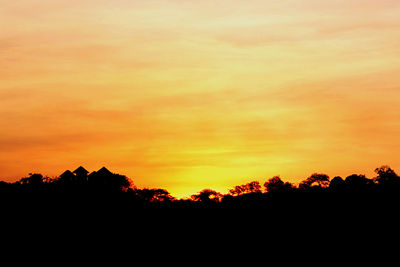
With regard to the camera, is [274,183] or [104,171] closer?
[104,171]

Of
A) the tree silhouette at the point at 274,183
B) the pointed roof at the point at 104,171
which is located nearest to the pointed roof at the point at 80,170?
the pointed roof at the point at 104,171

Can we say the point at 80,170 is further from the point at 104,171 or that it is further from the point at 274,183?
the point at 274,183

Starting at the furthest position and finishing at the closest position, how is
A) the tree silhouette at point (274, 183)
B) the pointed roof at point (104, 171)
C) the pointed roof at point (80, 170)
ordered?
the tree silhouette at point (274, 183), the pointed roof at point (104, 171), the pointed roof at point (80, 170)

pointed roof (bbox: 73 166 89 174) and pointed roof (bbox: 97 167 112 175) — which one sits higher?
pointed roof (bbox: 97 167 112 175)

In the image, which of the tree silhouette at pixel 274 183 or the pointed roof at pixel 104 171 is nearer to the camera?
the pointed roof at pixel 104 171

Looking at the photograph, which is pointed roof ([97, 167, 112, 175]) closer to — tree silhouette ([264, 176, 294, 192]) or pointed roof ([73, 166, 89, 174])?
pointed roof ([73, 166, 89, 174])

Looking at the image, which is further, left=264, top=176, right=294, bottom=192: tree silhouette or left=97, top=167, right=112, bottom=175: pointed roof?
left=264, top=176, right=294, bottom=192: tree silhouette

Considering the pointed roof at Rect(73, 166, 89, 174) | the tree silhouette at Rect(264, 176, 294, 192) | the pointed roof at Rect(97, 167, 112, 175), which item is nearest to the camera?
the pointed roof at Rect(73, 166, 89, 174)

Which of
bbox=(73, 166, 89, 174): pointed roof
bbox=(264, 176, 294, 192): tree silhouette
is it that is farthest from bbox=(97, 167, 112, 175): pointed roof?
bbox=(264, 176, 294, 192): tree silhouette

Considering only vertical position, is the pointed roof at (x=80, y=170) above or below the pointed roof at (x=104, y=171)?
below

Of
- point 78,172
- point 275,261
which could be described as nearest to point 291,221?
point 275,261

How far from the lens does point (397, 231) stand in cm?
7650

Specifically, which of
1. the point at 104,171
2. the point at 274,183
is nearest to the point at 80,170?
the point at 104,171

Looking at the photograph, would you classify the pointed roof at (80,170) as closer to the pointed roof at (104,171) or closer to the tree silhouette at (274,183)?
the pointed roof at (104,171)
